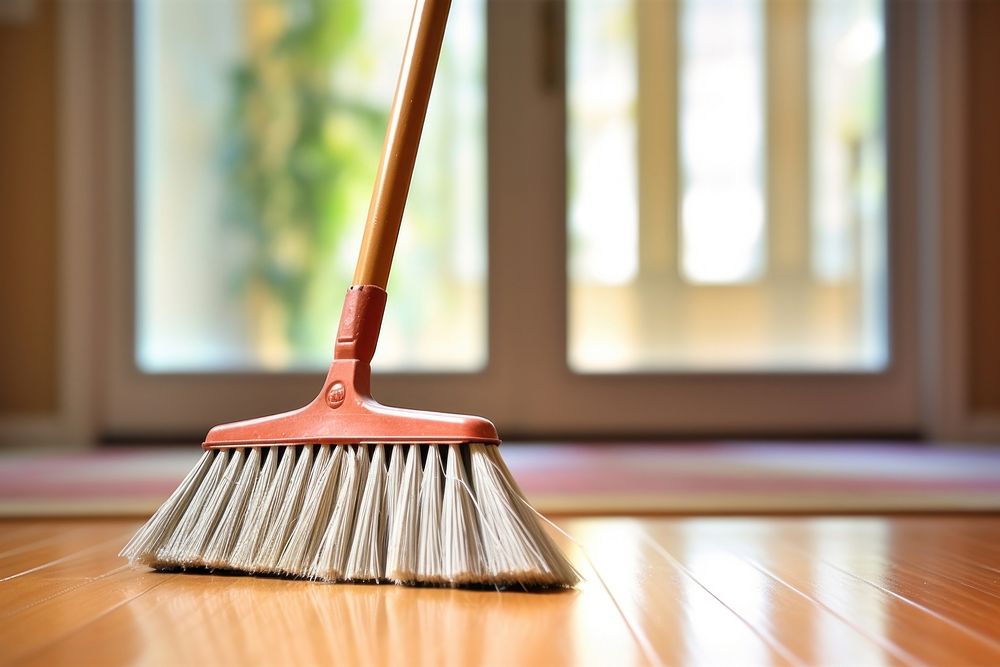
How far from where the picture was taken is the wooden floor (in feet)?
1.67

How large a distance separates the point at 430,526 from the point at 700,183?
1475mm

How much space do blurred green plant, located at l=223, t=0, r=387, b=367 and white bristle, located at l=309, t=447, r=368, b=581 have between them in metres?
1.32

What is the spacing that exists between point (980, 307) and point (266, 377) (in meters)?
1.43

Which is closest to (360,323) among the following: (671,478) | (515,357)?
(671,478)

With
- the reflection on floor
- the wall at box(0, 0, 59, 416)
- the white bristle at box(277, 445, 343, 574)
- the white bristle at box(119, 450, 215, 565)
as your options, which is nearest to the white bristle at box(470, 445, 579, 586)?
the white bristle at box(277, 445, 343, 574)

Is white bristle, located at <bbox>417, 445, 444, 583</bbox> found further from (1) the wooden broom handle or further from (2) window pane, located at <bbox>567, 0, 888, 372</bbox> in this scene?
(2) window pane, located at <bbox>567, 0, 888, 372</bbox>

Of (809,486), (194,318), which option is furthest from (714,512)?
(194,318)

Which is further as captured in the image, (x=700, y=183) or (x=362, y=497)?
(x=700, y=183)

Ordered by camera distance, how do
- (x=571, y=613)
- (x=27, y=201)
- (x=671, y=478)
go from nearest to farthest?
(x=571, y=613)
(x=671, y=478)
(x=27, y=201)

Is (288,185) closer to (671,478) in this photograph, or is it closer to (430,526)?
(671,478)

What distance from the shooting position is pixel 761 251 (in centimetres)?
200

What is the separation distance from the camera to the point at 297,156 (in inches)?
78.4

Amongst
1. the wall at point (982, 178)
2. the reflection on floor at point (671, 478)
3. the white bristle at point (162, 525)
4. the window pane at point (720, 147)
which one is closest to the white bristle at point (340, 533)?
the white bristle at point (162, 525)

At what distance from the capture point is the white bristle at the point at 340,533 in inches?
26.9
